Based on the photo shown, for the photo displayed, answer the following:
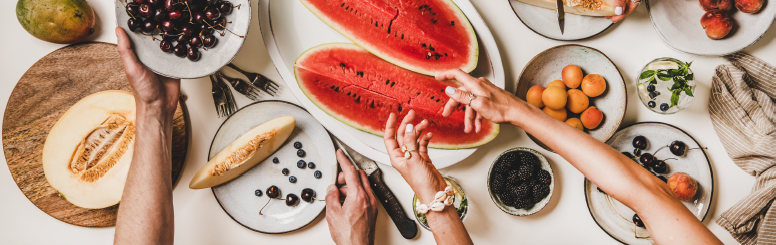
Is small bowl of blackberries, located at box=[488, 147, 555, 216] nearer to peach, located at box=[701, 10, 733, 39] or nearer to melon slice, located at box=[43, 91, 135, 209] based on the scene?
peach, located at box=[701, 10, 733, 39]

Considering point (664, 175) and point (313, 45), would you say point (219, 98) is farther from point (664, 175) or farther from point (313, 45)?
point (664, 175)

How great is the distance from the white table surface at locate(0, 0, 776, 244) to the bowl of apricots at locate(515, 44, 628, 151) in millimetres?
98

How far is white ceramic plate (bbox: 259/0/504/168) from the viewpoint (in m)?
1.56

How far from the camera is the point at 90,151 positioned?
5.18 ft

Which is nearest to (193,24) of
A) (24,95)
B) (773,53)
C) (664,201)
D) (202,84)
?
(202,84)

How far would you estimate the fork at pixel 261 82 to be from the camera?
5.44ft

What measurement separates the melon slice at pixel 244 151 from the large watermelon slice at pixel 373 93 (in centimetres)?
19

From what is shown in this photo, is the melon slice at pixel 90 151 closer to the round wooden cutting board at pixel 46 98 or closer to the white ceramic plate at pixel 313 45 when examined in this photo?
the round wooden cutting board at pixel 46 98

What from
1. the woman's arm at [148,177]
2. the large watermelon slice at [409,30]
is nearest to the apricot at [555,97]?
the large watermelon slice at [409,30]

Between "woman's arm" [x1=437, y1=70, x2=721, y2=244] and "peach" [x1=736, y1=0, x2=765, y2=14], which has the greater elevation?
"peach" [x1=736, y1=0, x2=765, y2=14]

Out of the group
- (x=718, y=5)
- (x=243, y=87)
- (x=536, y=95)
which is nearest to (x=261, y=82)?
(x=243, y=87)

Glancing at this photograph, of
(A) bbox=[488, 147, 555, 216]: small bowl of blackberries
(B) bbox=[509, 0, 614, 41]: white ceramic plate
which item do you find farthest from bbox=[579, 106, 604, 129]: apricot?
(B) bbox=[509, 0, 614, 41]: white ceramic plate

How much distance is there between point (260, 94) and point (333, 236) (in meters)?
0.73

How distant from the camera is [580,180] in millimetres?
1705
